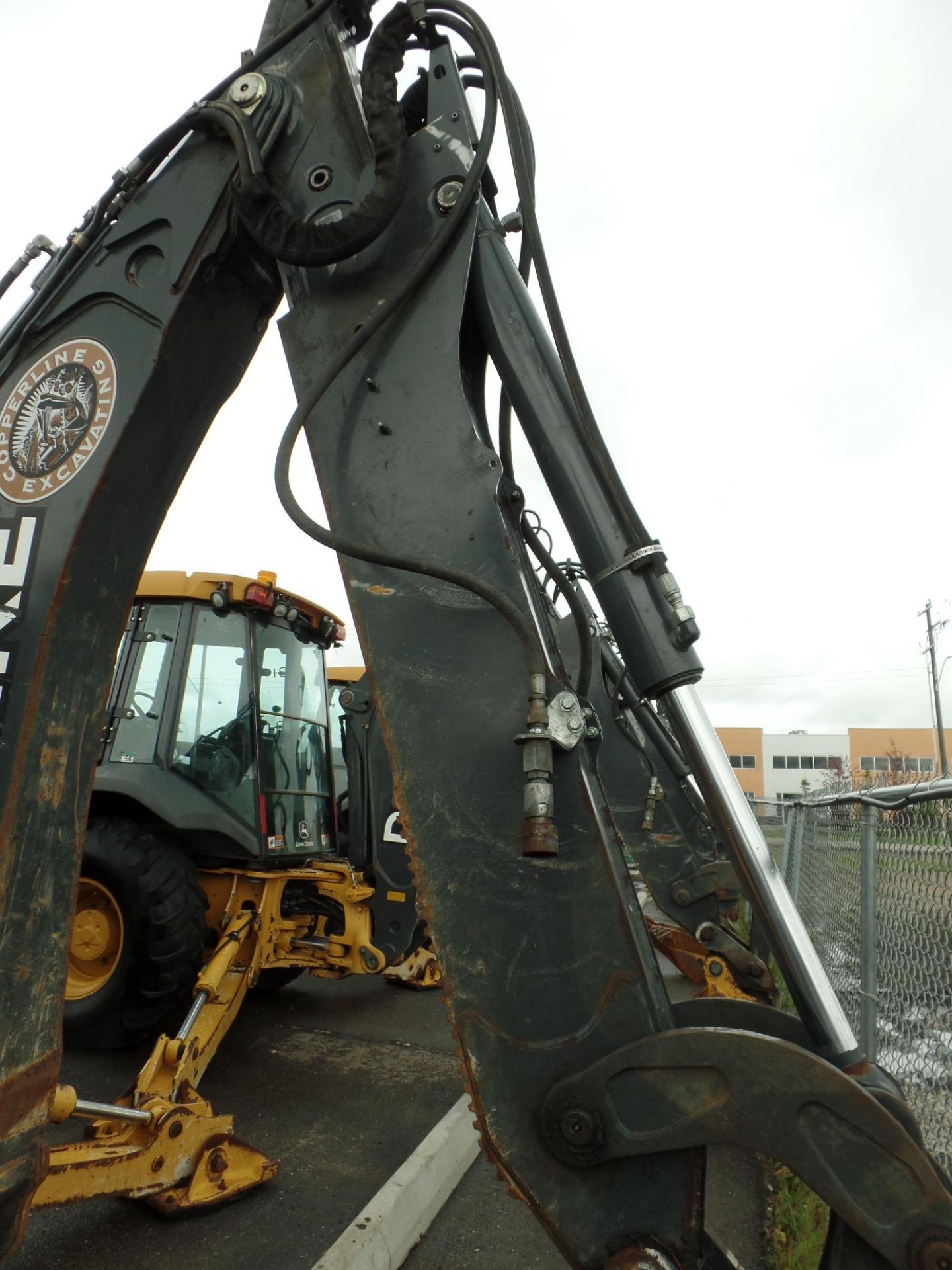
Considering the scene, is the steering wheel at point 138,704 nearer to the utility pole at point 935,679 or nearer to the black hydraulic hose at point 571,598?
the black hydraulic hose at point 571,598

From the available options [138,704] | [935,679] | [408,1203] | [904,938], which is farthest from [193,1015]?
[935,679]

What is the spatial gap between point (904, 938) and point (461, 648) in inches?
74.2

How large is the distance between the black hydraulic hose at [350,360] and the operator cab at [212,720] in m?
3.45

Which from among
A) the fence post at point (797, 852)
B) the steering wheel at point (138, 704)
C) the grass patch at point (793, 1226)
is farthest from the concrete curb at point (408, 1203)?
the steering wheel at point (138, 704)

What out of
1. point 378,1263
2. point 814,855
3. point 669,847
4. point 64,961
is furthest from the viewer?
point 669,847

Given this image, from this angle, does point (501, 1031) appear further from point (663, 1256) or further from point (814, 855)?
point (814, 855)

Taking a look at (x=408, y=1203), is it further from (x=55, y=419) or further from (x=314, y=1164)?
(x=55, y=419)

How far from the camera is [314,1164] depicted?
346 centimetres

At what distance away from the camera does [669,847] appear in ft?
17.6

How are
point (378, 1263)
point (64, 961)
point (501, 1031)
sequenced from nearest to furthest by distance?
point (501, 1031)
point (64, 961)
point (378, 1263)

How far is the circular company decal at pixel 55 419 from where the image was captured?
1.91 metres

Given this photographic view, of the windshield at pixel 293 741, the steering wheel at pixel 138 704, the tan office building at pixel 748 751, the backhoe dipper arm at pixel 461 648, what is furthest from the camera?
the tan office building at pixel 748 751

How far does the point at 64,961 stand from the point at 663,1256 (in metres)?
1.34

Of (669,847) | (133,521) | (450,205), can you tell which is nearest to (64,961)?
(133,521)
